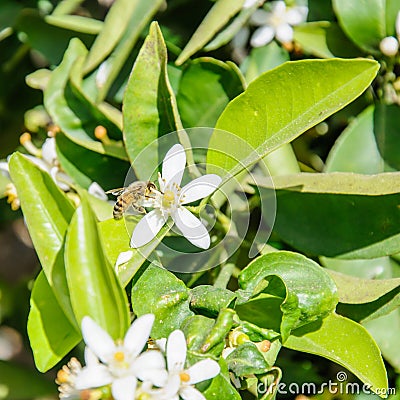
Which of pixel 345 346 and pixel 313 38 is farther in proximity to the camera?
pixel 313 38

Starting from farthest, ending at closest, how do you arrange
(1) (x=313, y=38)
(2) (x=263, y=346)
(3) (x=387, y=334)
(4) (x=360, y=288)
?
(1) (x=313, y=38) → (3) (x=387, y=334) → (4) (x=360, y=288) → (2) (x=263, y=346)

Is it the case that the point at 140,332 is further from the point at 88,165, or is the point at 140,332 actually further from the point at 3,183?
the point at 3,183

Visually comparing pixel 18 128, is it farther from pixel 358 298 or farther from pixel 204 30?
pixel 358 298

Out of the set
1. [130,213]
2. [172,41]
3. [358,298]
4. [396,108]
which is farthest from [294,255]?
[172,41]

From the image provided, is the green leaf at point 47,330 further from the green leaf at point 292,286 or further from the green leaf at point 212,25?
the green leaf at point 212,25

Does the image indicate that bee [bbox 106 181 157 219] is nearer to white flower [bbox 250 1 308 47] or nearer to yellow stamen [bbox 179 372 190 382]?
yellow stamen [bbox 179 372 190 382]

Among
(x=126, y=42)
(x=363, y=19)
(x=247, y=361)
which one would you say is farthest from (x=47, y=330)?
(x=363, y=19)
